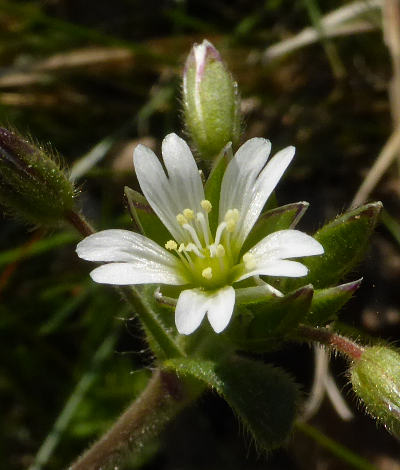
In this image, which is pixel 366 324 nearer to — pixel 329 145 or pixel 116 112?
pixel 329 145

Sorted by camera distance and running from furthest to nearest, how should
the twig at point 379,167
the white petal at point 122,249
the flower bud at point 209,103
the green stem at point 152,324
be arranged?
the twig at point 379,167 < the flower bud at point 209,103 < the green stem at point 152,324 < the white petal at point 122,249

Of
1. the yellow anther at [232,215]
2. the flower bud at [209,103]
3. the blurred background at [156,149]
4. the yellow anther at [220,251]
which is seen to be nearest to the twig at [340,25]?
the blurred background at [156,149]

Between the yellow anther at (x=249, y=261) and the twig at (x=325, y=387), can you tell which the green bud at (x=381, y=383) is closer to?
the yellow anther at (x=249, y=261)

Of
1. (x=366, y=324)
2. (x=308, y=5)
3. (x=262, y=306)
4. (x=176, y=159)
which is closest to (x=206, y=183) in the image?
(x=176, y=159)

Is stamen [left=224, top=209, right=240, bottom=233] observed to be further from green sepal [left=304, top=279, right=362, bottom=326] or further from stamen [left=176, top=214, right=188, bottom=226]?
green sepal [left=304, top=279, right=362, bottom=326]

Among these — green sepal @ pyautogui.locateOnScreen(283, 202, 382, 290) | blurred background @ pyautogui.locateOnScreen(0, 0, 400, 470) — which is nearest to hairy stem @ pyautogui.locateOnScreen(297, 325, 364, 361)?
green sepal @ pyautogui.locateOnScreen(283, 202, 382, 290)

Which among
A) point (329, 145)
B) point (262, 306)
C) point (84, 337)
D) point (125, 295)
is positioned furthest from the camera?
point (329, 145)

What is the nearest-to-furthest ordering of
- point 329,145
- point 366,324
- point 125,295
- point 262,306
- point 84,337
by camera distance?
point 262,306 < point 125,295 < point 366,324 < point 84,337 < point 329,145
